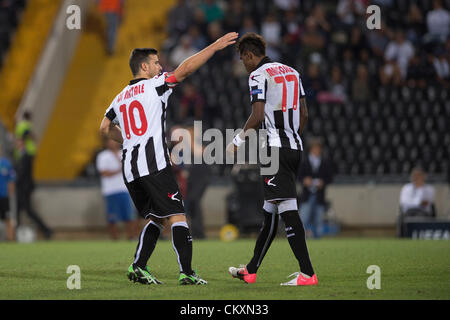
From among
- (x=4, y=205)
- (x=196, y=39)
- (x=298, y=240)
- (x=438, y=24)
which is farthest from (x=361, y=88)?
(x=298, y=240)

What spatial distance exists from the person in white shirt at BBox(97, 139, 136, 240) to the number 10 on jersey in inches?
329

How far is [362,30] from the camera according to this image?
20.9 m

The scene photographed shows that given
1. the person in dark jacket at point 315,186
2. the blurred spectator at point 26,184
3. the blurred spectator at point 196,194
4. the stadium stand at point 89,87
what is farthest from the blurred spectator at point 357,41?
the blurred spectator at point 26,184

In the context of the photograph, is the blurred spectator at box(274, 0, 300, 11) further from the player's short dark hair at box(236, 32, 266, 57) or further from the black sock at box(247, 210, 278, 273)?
the black sock at box(247, 210, 278, 273)

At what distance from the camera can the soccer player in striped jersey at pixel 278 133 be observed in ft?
25.1

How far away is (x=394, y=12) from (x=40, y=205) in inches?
408

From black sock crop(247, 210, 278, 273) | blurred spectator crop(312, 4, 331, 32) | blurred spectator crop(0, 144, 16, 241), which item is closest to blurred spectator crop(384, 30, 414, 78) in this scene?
blurred spectator crop(312, 4, 331, 32)

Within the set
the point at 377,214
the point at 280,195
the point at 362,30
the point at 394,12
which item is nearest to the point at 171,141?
the point at 377,214

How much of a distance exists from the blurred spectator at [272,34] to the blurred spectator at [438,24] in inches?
149

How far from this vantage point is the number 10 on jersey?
7816 millimetres

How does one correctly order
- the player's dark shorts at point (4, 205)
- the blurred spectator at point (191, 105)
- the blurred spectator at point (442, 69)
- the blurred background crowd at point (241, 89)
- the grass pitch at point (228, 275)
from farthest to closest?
the blurred spectator at point (442, 69)
the blurred spectator at point (191, 105)
the blurred background crowd at point (241, 89)
the player's dark shorts at point (4, 205)
the grass pitch at point (228, 275)

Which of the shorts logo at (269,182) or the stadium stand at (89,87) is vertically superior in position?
the stadium stand at (89,87)

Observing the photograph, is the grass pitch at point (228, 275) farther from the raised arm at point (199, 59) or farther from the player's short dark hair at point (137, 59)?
the player's short dark hair at point (137, 59)

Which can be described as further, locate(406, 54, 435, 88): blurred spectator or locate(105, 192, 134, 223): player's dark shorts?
locate(406, 54, 435, 88): blurred spectator
